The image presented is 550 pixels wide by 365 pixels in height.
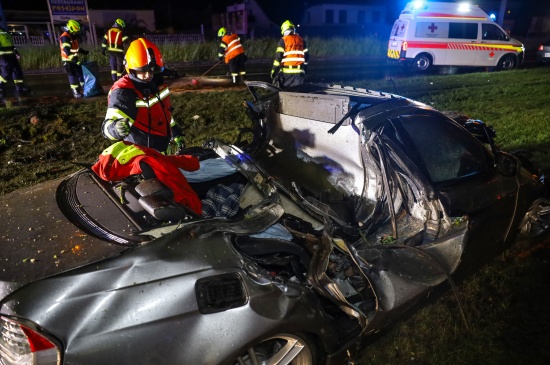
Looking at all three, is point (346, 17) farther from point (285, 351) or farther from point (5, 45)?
point (285, 351)

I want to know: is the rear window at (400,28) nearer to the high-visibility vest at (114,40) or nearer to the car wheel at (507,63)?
the car wheel at (507,63)

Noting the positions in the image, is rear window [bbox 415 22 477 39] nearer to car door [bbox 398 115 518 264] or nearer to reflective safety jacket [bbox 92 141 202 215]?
car door [bbox 398 115 518 264]

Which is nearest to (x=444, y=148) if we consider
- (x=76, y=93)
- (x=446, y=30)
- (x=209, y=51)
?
(x=76, y=93)

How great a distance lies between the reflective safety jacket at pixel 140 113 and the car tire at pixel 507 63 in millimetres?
15949

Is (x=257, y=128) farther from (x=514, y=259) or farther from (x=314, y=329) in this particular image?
(x=514, y=259)

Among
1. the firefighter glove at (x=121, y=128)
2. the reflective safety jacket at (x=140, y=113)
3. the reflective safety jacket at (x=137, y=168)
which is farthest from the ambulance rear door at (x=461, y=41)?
the reflective safety jacket at (x=137, y=168)

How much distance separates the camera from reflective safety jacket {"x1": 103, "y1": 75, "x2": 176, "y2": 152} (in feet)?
11.4

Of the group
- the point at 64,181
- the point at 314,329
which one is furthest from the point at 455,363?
the point at 64,181

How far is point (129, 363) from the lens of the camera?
1767 mm

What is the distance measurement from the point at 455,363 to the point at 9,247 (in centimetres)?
278

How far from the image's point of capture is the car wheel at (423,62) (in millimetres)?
15477

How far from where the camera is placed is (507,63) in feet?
53.1

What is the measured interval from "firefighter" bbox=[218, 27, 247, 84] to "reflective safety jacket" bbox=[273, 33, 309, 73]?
263 centimetres

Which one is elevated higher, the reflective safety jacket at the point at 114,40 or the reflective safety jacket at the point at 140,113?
the reflective safety jacket at the point at 114,40
